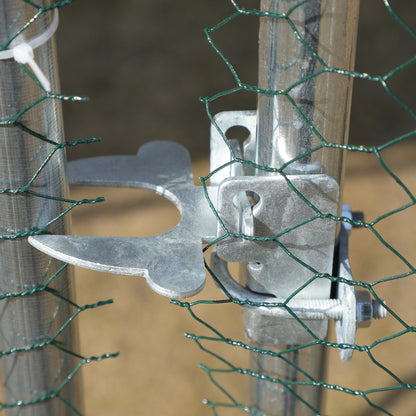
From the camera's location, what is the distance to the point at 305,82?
0.63 meters

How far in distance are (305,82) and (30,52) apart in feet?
0.81

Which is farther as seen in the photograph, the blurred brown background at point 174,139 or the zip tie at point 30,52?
the blurred brown background at point 174,139

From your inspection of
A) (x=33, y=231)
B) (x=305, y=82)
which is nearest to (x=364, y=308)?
(x=305, y=82)

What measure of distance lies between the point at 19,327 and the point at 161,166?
0.79 feet

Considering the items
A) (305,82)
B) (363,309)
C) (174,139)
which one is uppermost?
(305,82)

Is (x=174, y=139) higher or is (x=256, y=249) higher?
(x=256, y=249)

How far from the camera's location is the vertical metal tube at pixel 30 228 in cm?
63

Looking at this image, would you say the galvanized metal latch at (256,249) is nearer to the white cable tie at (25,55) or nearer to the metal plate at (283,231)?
the metal plate at (283,231)

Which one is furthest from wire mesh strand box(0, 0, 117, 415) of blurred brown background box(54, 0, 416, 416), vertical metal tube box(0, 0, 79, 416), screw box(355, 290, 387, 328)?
blurred brown background box(54, 0, 416, 416)

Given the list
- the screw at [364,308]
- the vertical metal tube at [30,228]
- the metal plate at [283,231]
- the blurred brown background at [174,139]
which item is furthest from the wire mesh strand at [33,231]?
the blurred brown background at [174,139]

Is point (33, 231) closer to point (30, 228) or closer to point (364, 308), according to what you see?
point (30, 228)

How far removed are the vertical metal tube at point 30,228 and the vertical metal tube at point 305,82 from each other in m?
0.21

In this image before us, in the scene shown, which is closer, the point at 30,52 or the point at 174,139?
the point at 30,52

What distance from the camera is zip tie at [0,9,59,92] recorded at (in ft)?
1.99
